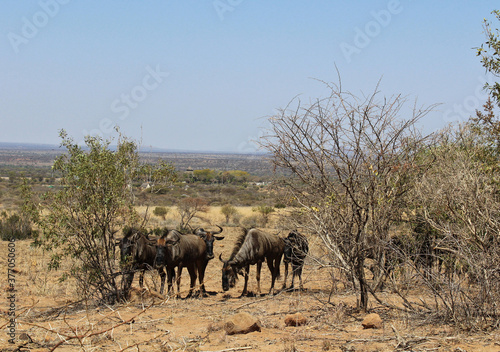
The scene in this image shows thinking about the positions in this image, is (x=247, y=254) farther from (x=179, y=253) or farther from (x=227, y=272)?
(x=179, y=253)

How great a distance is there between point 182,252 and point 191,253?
34 cm

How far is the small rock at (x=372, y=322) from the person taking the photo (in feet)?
25.9

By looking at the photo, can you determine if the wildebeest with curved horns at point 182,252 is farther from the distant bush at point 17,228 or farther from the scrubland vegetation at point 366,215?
the distant bush at point 17,228

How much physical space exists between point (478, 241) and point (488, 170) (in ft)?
12.9

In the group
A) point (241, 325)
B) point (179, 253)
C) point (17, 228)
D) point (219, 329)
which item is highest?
point (179, 253)

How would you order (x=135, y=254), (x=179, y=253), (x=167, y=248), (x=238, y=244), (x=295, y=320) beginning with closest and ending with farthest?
1. (x=295, y=320)
2. (x=135, y=254)
3. (x=167, y=248)
4. (x=179, y=253)
5. (x=238, y=244)

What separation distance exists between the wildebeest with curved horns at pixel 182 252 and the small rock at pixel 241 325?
368 centimetres

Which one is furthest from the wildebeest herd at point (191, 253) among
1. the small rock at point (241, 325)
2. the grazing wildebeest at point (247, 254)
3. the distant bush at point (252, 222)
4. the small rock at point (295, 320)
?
the distant bush at point (252, 222)

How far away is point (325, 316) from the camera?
8.73 m

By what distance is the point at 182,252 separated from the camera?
1229 cm

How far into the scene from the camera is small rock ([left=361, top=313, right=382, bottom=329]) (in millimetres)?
7895

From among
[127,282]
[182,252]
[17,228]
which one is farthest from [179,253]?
[17,228]

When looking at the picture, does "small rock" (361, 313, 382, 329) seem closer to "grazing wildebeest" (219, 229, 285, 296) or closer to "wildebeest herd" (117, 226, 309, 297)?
"wildebeest herd" (117, 226, 309, 297)

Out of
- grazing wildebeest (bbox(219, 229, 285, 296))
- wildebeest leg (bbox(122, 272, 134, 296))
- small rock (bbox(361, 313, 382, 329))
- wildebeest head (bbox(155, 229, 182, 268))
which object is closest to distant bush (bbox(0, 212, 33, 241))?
wildebeest head (bbox(155, 229, 182, 268))
